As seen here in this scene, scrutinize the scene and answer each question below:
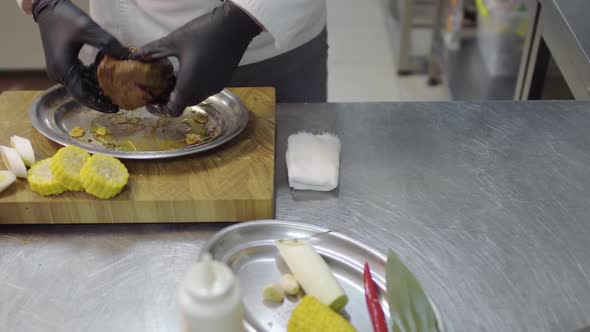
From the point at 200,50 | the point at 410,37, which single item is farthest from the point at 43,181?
the point at 410,37

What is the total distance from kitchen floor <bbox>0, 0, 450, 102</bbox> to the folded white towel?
1671mm

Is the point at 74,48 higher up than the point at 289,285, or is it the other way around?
the point at 74,48

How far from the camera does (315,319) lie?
798 mm

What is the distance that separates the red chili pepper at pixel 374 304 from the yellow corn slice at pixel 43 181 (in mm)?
477

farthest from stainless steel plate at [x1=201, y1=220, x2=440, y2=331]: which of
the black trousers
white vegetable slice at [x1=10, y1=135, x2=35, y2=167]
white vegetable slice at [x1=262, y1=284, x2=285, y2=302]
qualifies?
the black trousers

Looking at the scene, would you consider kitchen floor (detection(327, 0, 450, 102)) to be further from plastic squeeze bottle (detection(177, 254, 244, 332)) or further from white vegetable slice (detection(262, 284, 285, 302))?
plastic squeeze bottle (detection(177, 254, 244, 332))

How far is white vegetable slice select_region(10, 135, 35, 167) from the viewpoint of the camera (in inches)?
41.6

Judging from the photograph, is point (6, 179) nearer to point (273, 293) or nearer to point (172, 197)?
point (172, 197)

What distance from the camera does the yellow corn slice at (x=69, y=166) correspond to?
0.98 m

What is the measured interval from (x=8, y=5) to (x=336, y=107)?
187 cm

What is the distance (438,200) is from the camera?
3.50ft

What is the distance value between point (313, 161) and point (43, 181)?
16.7 inches

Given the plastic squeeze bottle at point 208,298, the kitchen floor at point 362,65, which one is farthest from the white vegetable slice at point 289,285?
the kitchen floor at point 362,65

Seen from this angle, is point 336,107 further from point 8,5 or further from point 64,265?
point 8,5
